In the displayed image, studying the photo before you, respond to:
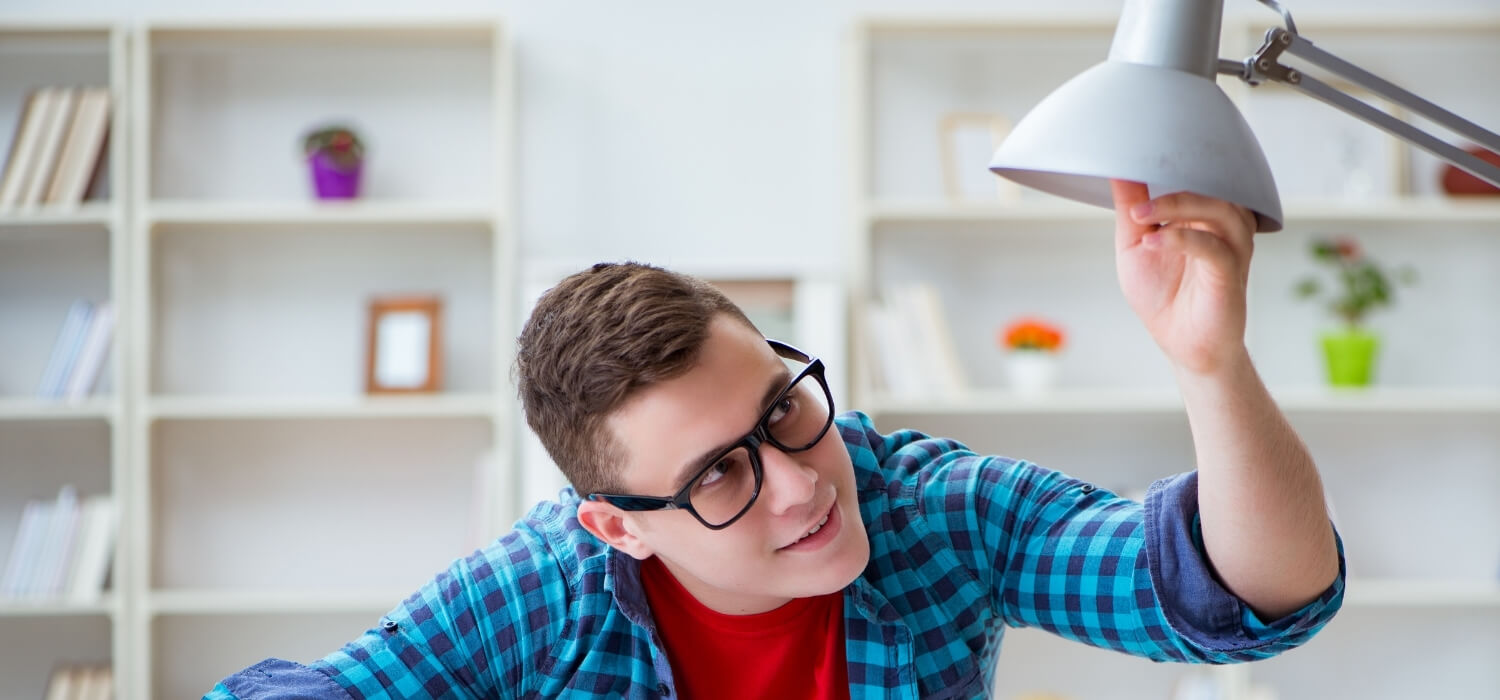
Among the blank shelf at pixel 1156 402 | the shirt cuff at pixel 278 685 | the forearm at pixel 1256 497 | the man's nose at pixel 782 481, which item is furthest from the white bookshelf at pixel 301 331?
the forearm at pixel 1256 497

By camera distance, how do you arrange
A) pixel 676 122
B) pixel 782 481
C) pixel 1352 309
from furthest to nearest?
pixel 676 122 → pixel 1352 309 → pixel 782 481

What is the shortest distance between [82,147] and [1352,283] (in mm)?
3096

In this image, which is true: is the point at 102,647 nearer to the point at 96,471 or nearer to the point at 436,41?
the point at 96,471

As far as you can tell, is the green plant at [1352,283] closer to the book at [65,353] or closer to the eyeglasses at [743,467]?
the eyeglasses at [743,467]

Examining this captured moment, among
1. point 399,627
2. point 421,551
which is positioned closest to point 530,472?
point 421,551

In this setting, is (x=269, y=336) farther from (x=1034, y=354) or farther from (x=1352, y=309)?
(x=1352, y=309)

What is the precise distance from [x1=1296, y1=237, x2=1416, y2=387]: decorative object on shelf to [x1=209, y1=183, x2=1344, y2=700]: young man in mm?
2030

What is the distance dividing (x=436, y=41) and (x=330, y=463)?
1.10m

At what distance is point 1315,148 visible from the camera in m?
2.99

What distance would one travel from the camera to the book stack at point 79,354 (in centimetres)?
278

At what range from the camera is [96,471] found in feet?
9.87

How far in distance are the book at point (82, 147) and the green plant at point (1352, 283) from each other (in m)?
2.94

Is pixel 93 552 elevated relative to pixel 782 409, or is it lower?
lower

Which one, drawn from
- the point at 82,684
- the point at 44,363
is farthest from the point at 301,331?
the point at 82,684
